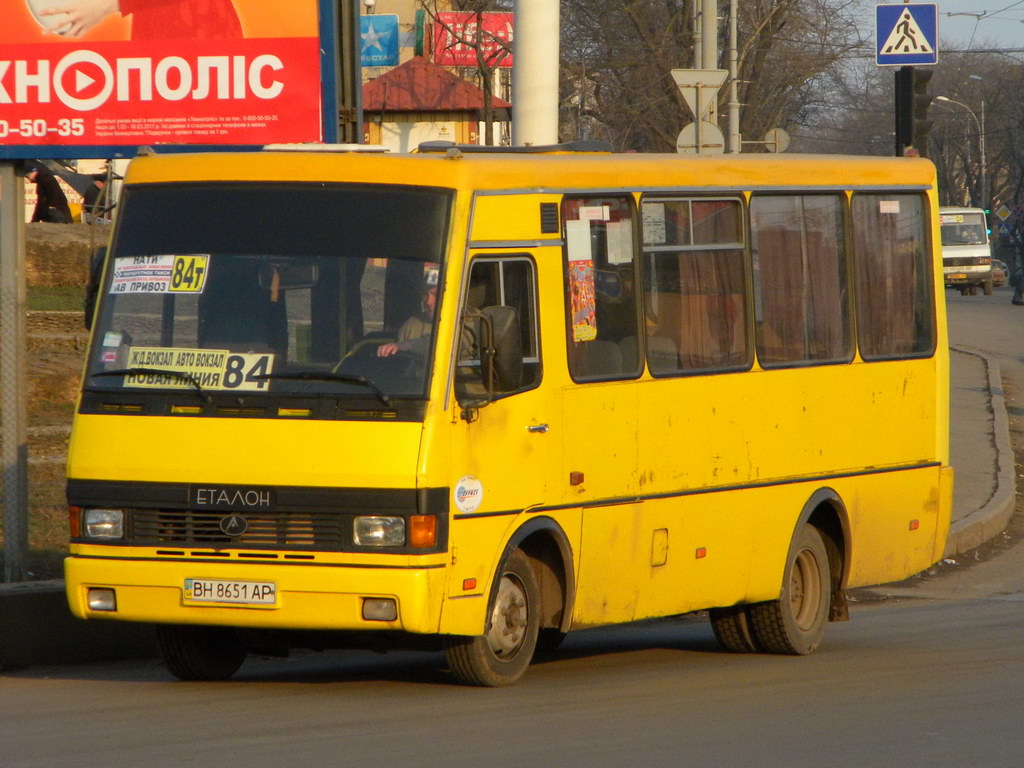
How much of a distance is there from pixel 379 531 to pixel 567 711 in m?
1.09

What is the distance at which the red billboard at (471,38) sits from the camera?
4038 centimetres

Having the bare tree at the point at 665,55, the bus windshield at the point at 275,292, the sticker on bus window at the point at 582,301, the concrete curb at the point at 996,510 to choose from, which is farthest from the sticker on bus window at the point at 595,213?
the bare tree at the point at 665,55

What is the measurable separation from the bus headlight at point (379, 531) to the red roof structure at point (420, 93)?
117ft

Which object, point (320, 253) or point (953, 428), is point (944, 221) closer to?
point (953, 428)

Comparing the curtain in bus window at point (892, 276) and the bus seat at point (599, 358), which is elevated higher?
the curtain in bus window at point (892, 276)

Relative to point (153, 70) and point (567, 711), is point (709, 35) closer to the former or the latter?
point (153, 70)

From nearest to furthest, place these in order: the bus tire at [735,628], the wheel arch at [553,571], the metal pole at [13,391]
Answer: the wheel arch at [553,571] < the metal pole at [13,391] < the bus tire at [735,628]

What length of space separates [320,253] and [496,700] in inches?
81.6

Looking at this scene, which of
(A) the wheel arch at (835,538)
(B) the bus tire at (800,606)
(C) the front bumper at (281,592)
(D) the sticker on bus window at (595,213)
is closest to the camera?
(C) the front bumper at (281,592)

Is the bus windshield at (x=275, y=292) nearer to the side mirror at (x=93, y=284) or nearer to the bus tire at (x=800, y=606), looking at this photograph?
the side mirror at (x=93, y=284)

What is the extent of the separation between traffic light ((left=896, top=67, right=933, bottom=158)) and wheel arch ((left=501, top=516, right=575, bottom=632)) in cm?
1049

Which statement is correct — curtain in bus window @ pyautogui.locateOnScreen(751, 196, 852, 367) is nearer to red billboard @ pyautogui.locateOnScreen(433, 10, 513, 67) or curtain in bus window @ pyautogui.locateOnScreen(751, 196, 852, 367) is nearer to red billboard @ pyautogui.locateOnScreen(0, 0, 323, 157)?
red billboard @ pyautogui.locateOnScreen(0, 0, 323, 157)

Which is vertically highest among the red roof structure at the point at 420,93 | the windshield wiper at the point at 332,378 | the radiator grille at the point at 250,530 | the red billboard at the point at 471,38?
the red billboard at the point at 471,38

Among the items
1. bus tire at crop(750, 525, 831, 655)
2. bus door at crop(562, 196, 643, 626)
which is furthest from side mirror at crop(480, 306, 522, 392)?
bus tire at crop(750, 525, 831, 655)
